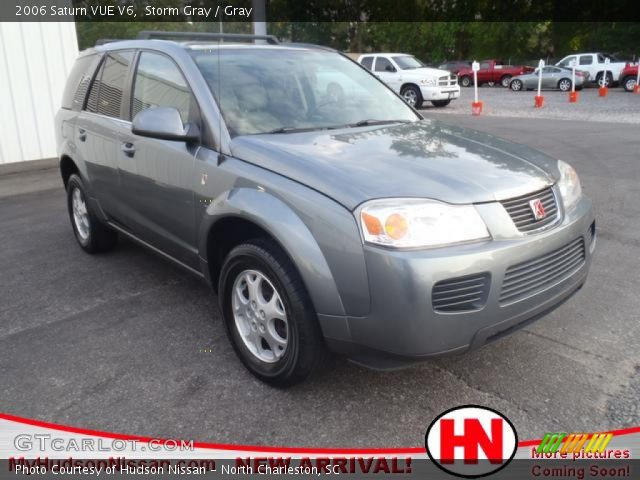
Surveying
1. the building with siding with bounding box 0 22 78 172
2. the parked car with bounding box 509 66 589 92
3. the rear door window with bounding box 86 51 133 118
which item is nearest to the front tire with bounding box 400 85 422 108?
the parked car with bounding box 509 66 589 92

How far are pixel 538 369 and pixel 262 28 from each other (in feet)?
36.6

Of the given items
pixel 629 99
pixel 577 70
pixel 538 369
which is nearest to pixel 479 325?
pixel 538 369

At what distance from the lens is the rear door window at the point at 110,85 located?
4160mm

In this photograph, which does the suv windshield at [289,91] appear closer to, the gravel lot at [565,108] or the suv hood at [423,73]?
the gravel lot at [565,108]

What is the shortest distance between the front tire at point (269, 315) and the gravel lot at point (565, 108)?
13727mm

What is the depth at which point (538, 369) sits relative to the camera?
3061 mm

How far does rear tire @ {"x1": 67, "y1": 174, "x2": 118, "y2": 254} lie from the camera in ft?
16.2

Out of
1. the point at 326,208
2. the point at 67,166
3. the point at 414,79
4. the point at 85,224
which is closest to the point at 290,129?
the point at 326,208

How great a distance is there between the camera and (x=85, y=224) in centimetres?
518

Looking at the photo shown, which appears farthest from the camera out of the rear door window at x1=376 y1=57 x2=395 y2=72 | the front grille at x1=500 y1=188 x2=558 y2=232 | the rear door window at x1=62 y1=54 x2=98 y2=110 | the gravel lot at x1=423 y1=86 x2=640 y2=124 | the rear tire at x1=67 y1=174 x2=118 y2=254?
the rear door window at x1=376 y1=57 x2=395 y2=72

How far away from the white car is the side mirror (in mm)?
17094

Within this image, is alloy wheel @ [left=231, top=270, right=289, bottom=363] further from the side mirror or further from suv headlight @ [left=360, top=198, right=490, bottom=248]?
the side mirror

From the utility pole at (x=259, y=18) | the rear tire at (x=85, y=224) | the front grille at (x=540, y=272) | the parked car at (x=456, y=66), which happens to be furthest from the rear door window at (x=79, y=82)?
the parked car at (x=456, y=66)

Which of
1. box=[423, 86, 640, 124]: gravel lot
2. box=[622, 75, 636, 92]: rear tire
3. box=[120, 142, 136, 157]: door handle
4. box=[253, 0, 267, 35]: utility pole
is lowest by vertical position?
box=[423, 86, 640, 124]: gravel lot
